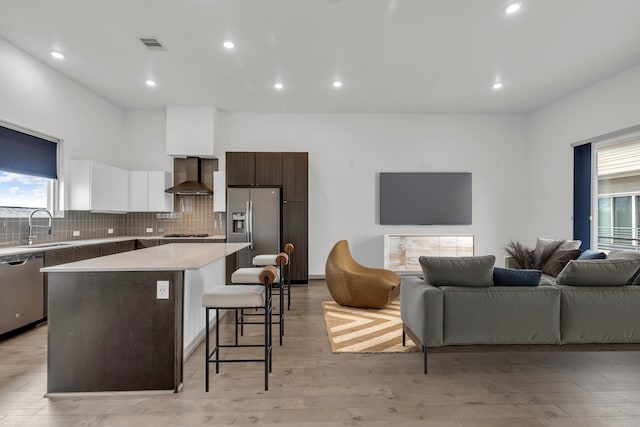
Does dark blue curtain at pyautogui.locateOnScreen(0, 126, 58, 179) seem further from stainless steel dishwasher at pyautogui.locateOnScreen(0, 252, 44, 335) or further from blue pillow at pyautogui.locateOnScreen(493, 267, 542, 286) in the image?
blue pillow at pyautogui.locateOnScreen(493, 267, 542, 286)

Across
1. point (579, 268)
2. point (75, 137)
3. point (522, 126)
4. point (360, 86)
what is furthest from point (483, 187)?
point (75, 137)

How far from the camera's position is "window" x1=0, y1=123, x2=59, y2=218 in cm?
385

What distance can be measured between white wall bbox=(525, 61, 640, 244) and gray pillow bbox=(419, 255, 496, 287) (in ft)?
12.1

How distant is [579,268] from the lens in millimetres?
2568

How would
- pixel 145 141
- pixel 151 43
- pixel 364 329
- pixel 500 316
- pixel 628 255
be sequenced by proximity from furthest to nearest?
pixel 145 141 < pixel 151 43 < pixel 364 329 < pixel 628 255 < pixel 500 316

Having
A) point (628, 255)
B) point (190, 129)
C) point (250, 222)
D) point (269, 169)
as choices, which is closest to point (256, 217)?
point (250, 222)

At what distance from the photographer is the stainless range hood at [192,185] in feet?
19.0

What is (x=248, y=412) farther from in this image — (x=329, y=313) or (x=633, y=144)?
(x=633, y=144)

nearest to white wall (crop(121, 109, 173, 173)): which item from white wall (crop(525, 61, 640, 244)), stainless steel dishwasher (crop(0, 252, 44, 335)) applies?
stainless steel dishwasher (crop(0, 252, 44, 335))

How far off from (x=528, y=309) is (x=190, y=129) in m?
5.57

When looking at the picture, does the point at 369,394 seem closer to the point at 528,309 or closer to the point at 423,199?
the point at 528,309

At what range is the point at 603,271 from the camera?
8.41 feet

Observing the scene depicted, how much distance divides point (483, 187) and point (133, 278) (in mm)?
Result: 6166

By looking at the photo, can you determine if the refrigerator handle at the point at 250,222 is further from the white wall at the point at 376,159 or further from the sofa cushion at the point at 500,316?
the sofa cushion at the point at 500,316
